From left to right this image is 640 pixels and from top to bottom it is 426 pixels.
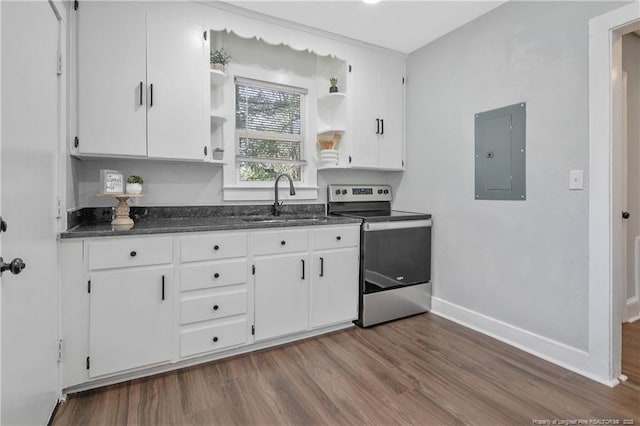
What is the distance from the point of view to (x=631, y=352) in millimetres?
2299

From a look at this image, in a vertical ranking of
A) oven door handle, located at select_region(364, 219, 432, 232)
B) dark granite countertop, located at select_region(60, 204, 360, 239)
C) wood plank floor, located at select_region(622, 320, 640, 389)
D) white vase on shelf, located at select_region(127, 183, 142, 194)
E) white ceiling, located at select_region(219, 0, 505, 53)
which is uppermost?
white ceiling, located at select_region(219, 0, 505, 53)

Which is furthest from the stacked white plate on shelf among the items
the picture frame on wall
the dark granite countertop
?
the picture frame on wall

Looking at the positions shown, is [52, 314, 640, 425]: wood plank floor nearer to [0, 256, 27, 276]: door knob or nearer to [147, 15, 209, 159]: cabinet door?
[0, 256, 27, 276]: door knob

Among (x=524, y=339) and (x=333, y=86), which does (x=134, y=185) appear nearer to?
(x=333, y=86)

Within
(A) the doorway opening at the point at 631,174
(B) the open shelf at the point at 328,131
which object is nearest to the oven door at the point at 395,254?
(B) the open shelf at the point at 328,131

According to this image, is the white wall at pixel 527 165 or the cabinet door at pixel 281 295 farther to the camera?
the cabinet door at pixel 281 295

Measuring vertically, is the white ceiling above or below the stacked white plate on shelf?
above

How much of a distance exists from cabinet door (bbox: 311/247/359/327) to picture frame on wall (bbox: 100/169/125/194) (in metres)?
1.39

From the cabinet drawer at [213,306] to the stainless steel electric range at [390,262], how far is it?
3.34 feet

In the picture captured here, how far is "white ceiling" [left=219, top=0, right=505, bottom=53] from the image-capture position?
8.07 ft

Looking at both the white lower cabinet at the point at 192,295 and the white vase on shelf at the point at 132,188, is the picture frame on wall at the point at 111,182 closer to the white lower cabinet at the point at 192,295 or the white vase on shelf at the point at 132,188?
the white vase on shelf at the point at 132,188

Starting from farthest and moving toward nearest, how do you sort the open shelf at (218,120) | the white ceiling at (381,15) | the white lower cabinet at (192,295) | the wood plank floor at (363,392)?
1. the open shelf at (218,120)
2. the white ceiling at (381,15)
3. the white lower cabinet at (192,295)
4. the wood plank floor at (363,392)

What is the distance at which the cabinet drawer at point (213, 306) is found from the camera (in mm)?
2055

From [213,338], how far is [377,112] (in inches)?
93.3
